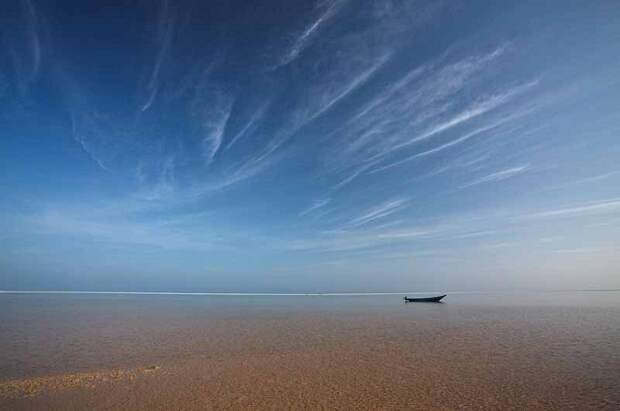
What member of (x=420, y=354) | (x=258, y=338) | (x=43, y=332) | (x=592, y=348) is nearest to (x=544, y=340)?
(x=592, y=348)

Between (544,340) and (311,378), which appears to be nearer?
(311,378)

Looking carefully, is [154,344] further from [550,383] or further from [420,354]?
[550,383]

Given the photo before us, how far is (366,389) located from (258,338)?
872 cm

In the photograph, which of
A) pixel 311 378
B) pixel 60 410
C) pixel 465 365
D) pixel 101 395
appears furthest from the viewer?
pixel 465 365

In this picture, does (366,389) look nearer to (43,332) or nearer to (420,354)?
(420,354)

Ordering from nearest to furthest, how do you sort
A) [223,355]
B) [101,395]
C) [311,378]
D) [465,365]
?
[101,395], [311,378], [465,365], [223,355]

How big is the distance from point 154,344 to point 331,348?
772cm

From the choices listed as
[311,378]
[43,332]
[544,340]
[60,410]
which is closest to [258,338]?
[311,378]

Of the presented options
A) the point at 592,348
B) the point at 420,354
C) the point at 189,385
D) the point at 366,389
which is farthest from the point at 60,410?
the point at 592,348

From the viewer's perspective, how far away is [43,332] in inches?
626

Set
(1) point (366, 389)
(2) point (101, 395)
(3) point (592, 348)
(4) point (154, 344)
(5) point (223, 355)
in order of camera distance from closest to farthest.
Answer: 1. (2) point (101, 395)
2. (1) point (366, 389)
3. (5) point (223, 355)
4. (3) point (592, 348)
5. (4) point (154, 344)

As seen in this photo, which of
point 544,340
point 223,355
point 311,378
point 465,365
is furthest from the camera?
point 544,340

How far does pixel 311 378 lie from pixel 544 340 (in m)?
12.4

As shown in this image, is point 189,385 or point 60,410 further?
point 189,385
